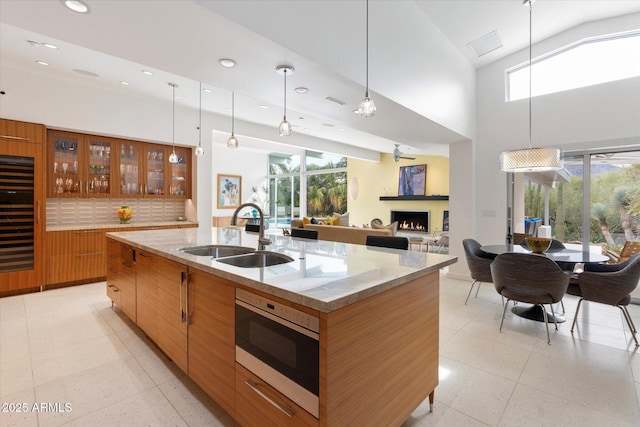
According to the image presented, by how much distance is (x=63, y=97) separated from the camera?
4297mm

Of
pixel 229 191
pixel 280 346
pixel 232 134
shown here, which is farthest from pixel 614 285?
pixel 229 191

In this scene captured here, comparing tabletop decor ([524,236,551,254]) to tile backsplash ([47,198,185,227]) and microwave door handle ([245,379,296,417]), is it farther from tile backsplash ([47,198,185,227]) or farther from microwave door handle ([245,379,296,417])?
tile backsplash ([47,198,185,227])

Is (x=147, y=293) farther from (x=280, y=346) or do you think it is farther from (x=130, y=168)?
(x=130, y=168)

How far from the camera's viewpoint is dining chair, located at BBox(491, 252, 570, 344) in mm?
2639

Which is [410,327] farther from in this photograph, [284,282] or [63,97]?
[63,97]

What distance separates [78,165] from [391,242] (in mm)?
4842

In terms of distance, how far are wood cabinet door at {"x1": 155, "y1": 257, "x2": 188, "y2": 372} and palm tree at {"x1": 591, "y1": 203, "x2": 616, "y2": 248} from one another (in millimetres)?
5277

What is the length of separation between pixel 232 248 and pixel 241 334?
1.05 metres

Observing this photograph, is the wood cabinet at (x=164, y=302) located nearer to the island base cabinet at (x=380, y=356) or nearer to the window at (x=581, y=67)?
the island base cabinet at (x=380, y=356)

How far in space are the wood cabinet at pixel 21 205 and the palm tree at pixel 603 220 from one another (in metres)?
7.63

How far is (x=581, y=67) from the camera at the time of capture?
429 cm

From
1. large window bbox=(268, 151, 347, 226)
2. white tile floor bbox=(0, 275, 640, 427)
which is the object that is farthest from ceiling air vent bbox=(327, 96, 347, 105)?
large window bbox=(268, 151, 347, 226)

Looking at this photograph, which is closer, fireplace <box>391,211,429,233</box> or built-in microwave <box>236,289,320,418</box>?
built-in microwave <box>236,289,320,418</box>

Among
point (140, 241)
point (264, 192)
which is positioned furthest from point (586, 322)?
point (264, 192)
